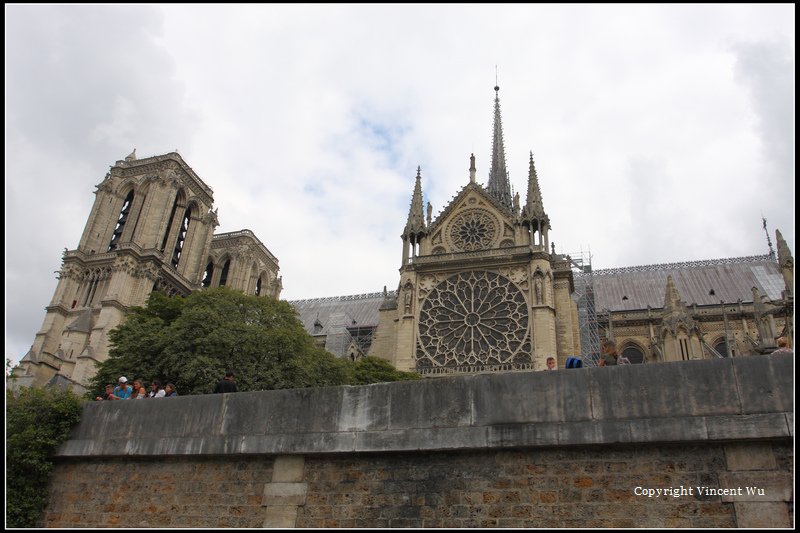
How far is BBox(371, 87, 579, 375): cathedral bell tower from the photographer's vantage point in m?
29.8

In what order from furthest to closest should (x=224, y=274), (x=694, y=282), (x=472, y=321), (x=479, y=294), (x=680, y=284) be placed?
(x=224, y=274)
(x=680, y=284)
(x=694, y=282)
(x=479, y=294)
(x=472, y=321)

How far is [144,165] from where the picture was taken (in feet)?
157

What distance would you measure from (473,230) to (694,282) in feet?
60.5

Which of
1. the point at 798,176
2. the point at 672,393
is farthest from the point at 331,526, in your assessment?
the point at 798,176

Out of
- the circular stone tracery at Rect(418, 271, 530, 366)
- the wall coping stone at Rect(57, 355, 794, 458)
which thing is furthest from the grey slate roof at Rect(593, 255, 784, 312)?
the wall coping stone at Rect(57, 355, 794, 458)

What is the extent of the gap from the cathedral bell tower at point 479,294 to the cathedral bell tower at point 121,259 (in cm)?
1768

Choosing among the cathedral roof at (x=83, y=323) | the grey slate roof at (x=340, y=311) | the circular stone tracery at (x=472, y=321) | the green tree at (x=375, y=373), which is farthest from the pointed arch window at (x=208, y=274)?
the green tree at (x=375, y=373)

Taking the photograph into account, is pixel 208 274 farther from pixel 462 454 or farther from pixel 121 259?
pixel 462 454

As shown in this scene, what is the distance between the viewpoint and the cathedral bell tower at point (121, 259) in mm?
37375

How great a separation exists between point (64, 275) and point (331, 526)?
41850 millimetres

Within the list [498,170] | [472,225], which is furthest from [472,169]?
[498,170]

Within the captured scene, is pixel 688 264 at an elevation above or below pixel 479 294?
above

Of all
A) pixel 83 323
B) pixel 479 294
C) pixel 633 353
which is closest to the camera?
pixel 479 294

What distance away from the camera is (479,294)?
31750 millimetres
